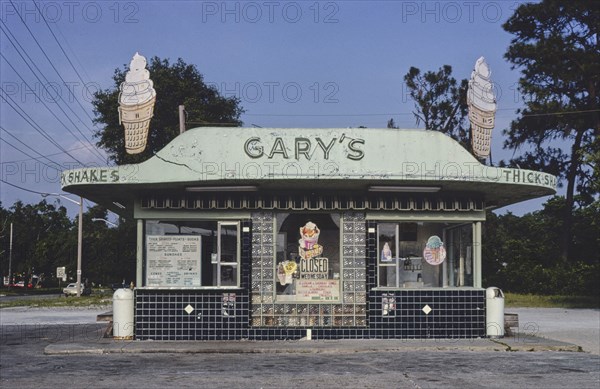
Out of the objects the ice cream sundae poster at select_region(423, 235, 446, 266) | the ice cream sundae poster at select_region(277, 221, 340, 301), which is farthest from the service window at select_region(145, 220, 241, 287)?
the ice cream sundae poster at select_region(423, 235, 446, 266)

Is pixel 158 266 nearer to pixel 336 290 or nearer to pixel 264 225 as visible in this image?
pixel 264 225

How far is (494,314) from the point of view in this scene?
17750 mm

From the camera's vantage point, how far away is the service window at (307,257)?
17844 millimetres

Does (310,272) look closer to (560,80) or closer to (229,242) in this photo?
(229,242)

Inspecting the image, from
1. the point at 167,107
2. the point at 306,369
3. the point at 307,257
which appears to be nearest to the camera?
the point at 306,369

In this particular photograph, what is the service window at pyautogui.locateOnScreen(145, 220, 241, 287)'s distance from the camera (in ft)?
57.8

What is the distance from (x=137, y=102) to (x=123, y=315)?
490 cm

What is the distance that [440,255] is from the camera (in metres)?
18.3

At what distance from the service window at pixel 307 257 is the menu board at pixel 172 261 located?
1.88 metres

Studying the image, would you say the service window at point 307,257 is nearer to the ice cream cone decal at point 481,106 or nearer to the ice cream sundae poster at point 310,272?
the ice cream sundae poster at point 310,272

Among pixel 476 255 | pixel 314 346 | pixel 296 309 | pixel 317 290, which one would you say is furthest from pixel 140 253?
pixel 476 255

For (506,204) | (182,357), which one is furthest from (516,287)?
(182,357)

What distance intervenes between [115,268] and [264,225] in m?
59.4

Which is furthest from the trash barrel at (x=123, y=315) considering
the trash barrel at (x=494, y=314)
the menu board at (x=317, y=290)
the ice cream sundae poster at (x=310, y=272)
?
the trash barrel at (x=494, y=314)
